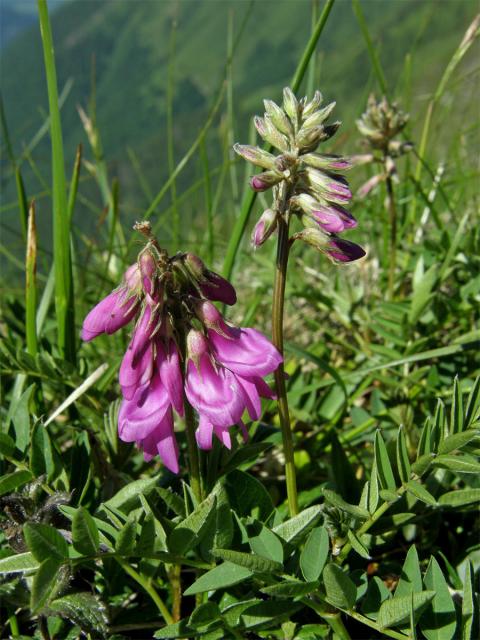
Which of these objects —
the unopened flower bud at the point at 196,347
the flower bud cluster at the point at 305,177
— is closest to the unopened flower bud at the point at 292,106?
the flower bud cluster at the point at 305,177

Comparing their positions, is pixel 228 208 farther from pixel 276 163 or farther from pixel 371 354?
pixel 276 163

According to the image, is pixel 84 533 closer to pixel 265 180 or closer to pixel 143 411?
pixel 143 411

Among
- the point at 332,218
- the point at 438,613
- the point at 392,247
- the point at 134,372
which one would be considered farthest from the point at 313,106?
the point at 392,247

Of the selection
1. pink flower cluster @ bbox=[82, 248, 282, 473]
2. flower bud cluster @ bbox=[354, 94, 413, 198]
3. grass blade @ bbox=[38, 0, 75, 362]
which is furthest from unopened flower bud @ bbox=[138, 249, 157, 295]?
flower bud cluster @ bbox=[354, 94, 413, 198]

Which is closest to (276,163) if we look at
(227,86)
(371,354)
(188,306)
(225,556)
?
(188,306)

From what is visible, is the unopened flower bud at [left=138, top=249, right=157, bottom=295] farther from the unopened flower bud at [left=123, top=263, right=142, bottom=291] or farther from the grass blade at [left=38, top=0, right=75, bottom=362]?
the grass blade at [left=38, top=0, right=75, bottom=362]

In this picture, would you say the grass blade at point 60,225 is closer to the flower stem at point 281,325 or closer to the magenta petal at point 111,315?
the magenta petal at point 111,315

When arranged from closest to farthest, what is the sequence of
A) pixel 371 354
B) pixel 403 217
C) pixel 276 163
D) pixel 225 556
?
pixel 225 556, pixel 276 163, pixel 371 354, pixel 403 217
